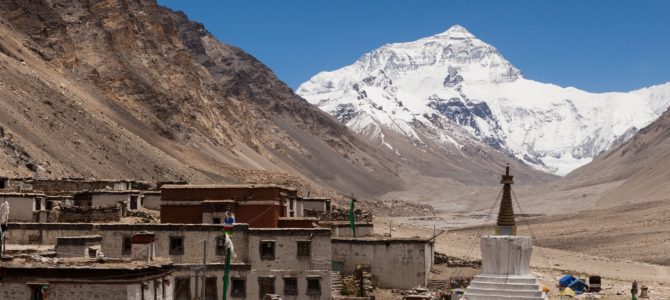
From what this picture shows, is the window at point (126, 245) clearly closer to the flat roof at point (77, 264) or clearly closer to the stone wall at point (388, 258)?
the flat roof at point (77, 264)

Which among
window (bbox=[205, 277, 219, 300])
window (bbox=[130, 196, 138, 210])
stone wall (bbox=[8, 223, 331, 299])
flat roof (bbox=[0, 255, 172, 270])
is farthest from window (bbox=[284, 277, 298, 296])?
window (bbox=[130, 196, 138, 210])

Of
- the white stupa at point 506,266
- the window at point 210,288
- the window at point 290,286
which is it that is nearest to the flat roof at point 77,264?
the white stupa at point 506,266

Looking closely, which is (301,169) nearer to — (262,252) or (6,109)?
(6,109)

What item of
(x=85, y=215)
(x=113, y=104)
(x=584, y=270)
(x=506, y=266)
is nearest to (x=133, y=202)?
(x=85, y=215)

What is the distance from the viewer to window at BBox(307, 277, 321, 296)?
34.2 meters

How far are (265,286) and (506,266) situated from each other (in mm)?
10434

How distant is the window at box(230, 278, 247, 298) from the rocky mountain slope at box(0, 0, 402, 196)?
43.5m

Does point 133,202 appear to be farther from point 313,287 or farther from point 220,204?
point 313,287

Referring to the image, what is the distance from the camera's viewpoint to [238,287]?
34.0 metres

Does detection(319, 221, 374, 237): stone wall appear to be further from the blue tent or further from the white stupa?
the white stupa

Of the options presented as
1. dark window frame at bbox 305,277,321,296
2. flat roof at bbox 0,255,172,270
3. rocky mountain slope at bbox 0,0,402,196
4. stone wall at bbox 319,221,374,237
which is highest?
rocky mountain slope at bbox 0,0,402,196

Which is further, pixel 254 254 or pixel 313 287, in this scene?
pixel 313 287

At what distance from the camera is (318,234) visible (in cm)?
3422

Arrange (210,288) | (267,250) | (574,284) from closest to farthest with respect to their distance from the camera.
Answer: (210,288) → (267,250) → (574,284)
